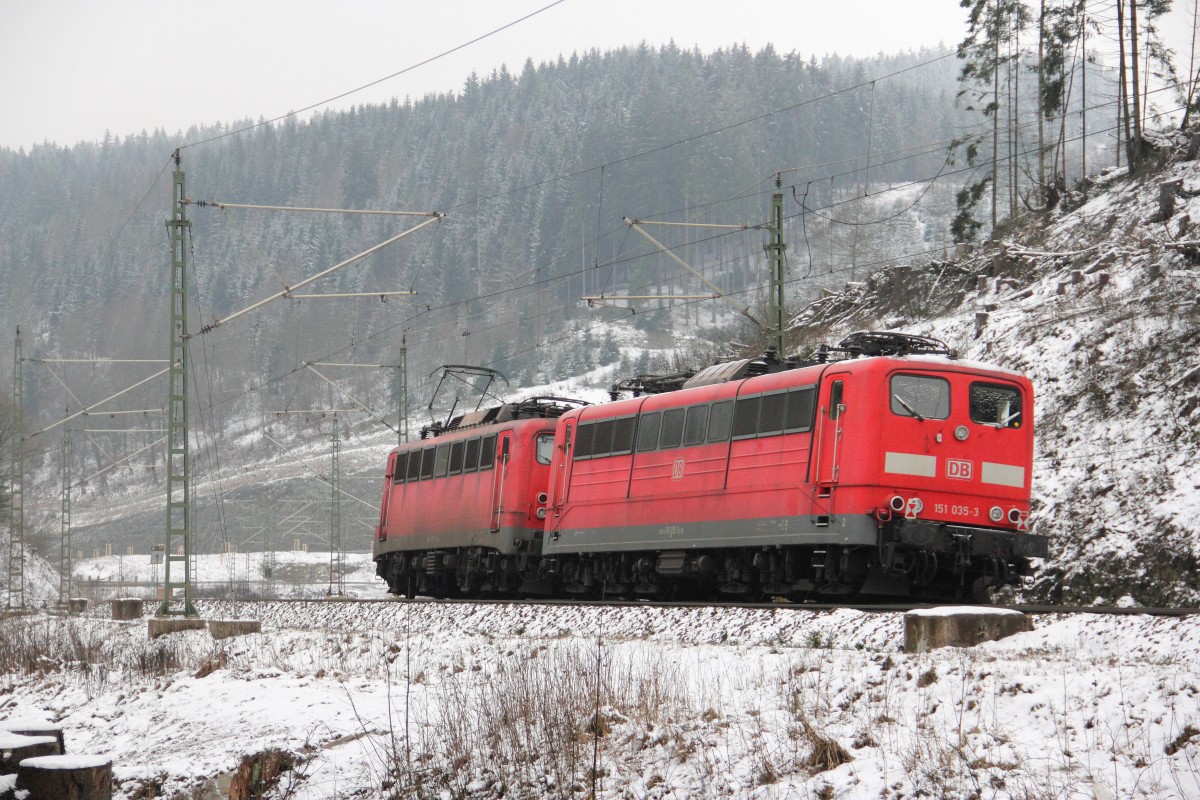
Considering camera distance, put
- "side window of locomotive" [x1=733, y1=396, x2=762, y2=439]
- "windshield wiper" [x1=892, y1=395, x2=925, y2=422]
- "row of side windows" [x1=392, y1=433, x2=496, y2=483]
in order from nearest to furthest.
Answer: "windshield wiper" [x1=892, y1=395, x2=925, y2=422] → "side window of locomotive" [x1=733, y1=396, x2=762, y2=439] → "row of side windows" [x1=392, y1=433, x2=496, y2=483]

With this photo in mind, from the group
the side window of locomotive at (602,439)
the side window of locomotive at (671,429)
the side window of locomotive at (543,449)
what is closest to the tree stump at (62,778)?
the side window of locomotive at (671,429)

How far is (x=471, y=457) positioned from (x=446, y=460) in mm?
1545

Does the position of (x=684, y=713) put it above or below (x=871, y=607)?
below

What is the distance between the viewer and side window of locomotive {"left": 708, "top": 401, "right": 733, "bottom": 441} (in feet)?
65.2

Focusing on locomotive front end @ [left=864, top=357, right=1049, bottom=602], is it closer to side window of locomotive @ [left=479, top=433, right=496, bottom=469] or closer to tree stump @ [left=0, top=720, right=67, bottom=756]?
tree stump @ [left=0, top=720, right=67, bottom=756]

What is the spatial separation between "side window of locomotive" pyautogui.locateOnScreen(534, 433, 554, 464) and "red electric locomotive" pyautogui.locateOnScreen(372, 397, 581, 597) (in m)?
0.02

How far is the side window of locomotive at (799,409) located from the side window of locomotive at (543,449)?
785 cm

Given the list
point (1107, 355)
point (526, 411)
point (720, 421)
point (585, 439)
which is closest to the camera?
point (720, 421)

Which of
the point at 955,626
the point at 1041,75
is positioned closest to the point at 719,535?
the point at 955,626

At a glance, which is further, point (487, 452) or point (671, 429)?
point (487, 452)

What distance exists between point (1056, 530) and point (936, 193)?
151833mm

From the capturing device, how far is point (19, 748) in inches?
452

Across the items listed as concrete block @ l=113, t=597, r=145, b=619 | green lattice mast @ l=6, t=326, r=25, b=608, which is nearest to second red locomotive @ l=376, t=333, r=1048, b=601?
concrete block @ l=113, t=597, r=145, b=619

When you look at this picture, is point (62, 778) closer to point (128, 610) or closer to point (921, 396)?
point (921, 396)
